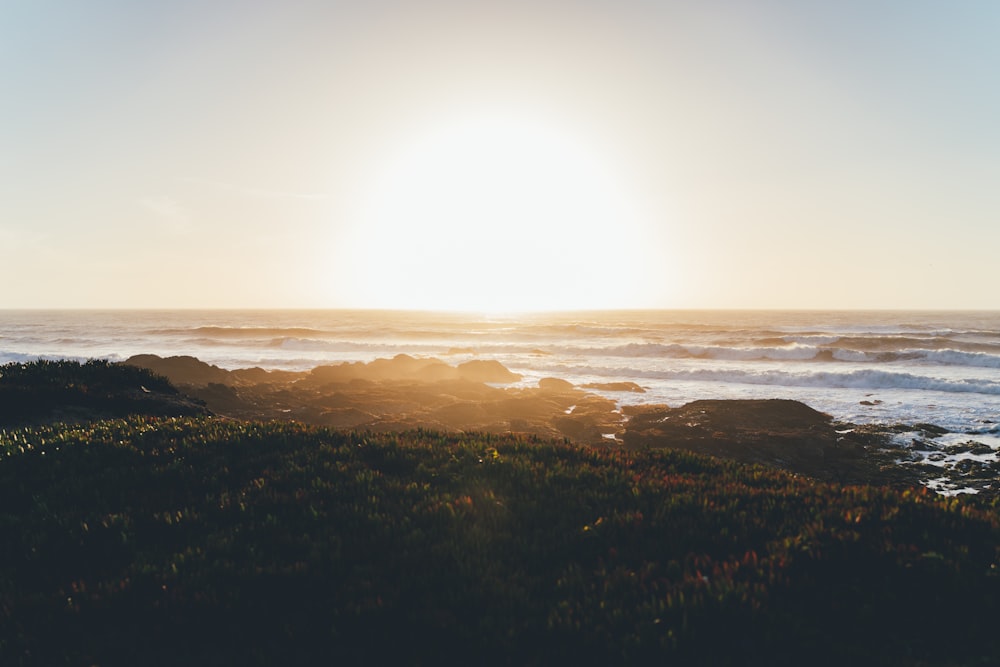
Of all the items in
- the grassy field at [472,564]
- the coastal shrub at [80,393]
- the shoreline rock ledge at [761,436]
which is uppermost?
the coastal shrub at [80,393]

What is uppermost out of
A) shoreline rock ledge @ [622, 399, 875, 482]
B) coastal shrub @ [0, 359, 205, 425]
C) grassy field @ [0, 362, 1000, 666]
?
coastal shrub @ [0, 359, 205, 425]

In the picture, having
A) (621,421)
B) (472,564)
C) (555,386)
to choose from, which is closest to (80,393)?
(472,564)

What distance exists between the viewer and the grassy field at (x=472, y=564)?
436 cm

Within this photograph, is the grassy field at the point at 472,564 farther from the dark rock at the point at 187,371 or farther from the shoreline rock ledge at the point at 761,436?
the dark rock at the point at 187,371

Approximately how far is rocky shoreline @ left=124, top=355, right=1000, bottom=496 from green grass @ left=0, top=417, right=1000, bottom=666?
32.0ft

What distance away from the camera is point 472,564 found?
5.56 m

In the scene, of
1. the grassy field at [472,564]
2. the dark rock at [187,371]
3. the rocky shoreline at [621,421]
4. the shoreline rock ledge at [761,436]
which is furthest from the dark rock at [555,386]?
the grassy field at [472,564]

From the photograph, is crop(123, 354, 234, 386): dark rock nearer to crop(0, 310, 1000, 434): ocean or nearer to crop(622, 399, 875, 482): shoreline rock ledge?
crop(0, 310, 1000, 434): ocean

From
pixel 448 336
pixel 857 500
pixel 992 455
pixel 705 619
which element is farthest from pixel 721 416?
pixel 448 336

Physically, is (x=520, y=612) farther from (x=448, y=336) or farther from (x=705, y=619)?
(x=448, y=336)

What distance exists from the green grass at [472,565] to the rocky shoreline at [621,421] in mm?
9762

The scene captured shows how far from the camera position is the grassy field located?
4.36 meters

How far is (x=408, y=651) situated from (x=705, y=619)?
2.52 metres

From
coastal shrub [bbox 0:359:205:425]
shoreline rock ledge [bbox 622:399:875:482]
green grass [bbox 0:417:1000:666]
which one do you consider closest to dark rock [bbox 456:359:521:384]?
shoreline rock ledge [bbox 622:399:875:482]
